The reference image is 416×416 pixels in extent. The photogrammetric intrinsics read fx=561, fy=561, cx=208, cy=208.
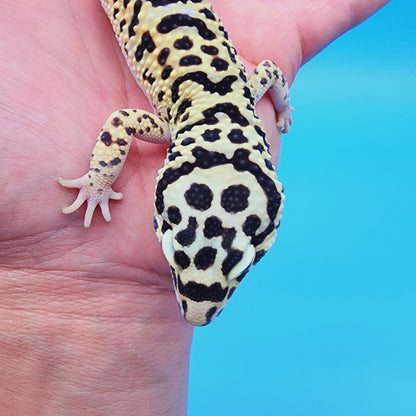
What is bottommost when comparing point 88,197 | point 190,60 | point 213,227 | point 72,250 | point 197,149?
point 72,250

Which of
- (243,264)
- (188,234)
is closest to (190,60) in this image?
(188,234)

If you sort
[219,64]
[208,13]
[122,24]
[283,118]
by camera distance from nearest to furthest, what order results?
1. [219,64]
2. [208,13]
3. [122,24]
4. [283,118]

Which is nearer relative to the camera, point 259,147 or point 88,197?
point 259,147

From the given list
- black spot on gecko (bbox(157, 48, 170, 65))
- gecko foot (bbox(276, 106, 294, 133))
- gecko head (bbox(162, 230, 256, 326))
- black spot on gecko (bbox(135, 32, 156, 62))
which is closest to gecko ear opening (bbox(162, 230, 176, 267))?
gecko head (bbox(162, 230, 256, 326))

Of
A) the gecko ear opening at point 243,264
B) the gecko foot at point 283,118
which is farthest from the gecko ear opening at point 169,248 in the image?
the gecko foot at point 283,118

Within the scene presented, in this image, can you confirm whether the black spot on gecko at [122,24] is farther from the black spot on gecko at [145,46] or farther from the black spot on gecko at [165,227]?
the black spot on gecko at [165,227]

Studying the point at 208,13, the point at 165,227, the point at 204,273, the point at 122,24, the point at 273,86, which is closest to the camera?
the point at 204,273

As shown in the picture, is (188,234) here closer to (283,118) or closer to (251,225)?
(251,225)

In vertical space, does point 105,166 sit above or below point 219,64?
below

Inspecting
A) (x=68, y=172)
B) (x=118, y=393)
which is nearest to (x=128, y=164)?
(x=68, y=172)
